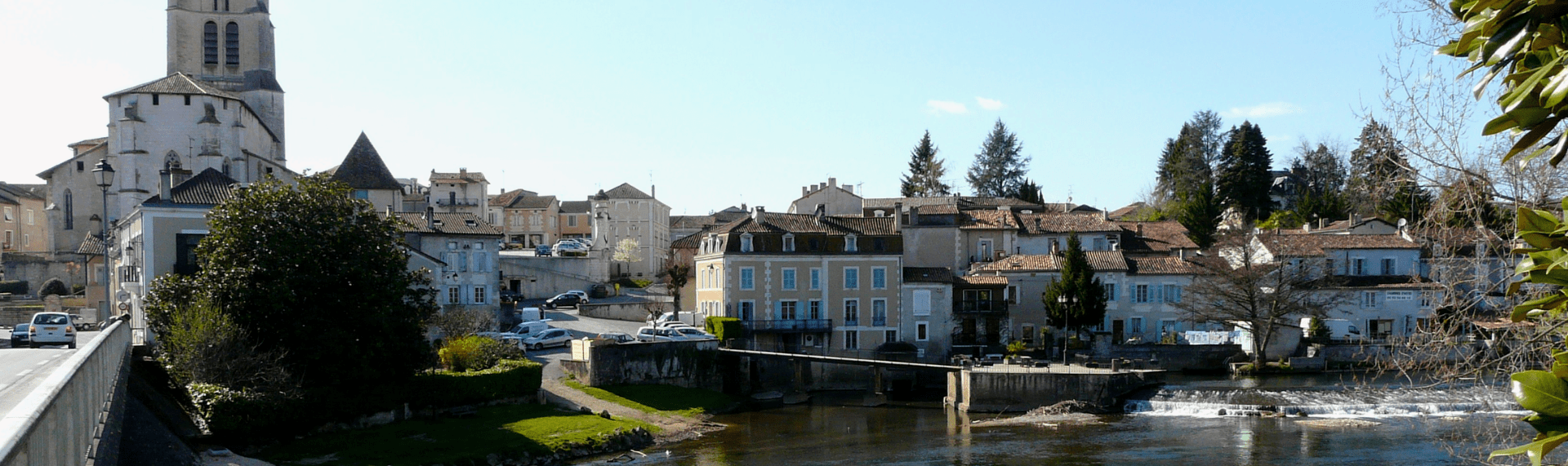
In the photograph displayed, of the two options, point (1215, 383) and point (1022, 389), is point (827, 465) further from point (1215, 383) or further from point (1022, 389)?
point (1215, 383)

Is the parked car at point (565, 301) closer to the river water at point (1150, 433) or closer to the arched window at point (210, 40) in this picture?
the arched window at point (210, 40)

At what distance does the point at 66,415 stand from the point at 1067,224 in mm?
62162

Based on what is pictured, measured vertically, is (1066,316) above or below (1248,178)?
below

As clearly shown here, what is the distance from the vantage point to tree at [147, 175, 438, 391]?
3253 centimetres

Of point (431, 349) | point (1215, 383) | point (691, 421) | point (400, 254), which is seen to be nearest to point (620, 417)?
point (691, 421)

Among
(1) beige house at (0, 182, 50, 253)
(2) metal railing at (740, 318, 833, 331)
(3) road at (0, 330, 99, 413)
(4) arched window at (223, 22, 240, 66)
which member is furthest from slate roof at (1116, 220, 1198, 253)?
(1) beige house at (0, 182, 50, 253)

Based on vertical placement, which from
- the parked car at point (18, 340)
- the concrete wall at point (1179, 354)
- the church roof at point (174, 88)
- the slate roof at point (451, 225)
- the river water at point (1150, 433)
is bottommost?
the river water at point (1150, 433)

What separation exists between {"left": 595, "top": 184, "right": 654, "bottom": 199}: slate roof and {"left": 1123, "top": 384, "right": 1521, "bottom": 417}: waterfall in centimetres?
Answer: 5456

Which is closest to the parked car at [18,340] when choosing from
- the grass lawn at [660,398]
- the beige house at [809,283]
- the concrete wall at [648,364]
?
the grass lawn at [660,398]

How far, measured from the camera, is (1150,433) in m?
36.7

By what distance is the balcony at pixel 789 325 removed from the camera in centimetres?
5447

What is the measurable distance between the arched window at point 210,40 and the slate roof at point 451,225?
80.7 ft

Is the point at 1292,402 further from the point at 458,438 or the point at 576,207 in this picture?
the point at 576,207

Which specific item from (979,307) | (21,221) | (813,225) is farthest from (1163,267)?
(21,221)
